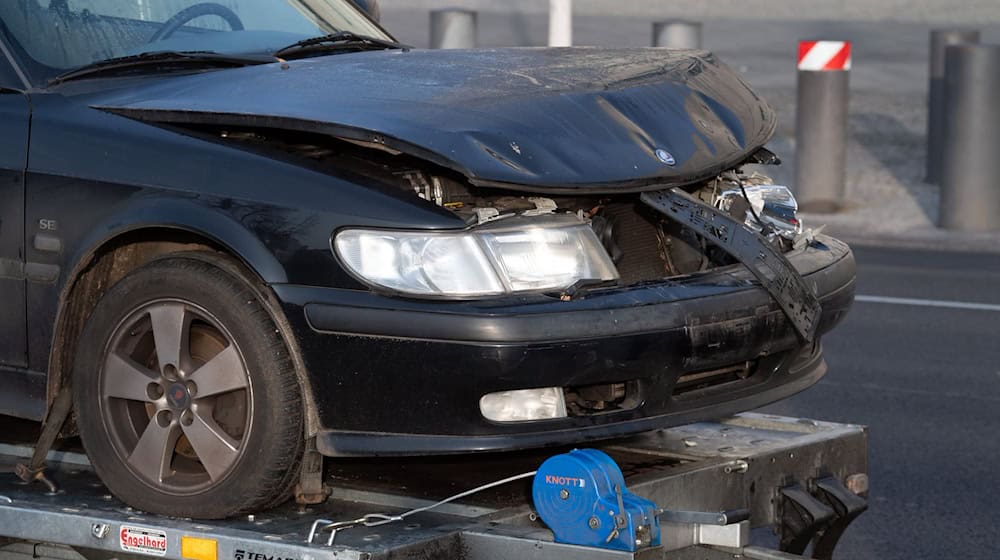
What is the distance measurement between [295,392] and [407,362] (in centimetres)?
28

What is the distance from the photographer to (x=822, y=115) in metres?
13.6

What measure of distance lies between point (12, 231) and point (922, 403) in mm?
4743

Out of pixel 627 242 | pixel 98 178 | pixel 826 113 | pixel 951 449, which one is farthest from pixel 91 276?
pixel 826 113

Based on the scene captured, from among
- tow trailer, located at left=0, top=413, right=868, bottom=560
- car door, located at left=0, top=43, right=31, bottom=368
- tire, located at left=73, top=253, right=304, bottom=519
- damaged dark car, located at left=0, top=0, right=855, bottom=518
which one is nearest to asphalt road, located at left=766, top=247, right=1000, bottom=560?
tow trailer, located at left=0, top=413, right=868, bottom=560

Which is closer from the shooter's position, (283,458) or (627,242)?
(283,458)

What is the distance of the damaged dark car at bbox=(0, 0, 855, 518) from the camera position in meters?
3.82

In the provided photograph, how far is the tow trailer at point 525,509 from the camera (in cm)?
364

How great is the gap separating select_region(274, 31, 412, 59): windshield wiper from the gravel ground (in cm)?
822

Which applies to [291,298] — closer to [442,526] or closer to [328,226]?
[328,226]

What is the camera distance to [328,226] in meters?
3.83

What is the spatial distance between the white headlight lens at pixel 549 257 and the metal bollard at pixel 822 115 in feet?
32.5

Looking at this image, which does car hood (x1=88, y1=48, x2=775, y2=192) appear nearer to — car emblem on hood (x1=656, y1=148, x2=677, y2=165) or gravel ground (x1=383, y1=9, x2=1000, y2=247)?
car emblem on hood (x1=656, y1=148, x2=677, y2=165)

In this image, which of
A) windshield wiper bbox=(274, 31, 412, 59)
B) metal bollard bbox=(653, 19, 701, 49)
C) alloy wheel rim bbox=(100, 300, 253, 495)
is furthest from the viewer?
metal bollard bbox=(653, 19, 701, 49)

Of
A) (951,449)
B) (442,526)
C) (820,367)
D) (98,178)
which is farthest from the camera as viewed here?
(951,449)
